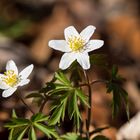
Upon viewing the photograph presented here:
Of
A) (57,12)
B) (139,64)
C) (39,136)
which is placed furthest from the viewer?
(57,12)

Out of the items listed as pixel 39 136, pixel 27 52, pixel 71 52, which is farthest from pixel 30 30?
pixel 71 52

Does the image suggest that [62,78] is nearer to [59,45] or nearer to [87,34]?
[59,45]

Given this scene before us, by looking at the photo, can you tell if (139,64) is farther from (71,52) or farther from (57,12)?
(71,52)

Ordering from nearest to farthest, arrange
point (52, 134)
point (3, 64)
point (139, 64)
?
point (52, 134)
point (3, 64)
point (139, 64)

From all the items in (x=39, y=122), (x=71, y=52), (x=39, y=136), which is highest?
(x=71, y=52)

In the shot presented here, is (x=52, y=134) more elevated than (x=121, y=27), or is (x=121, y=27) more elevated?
(x=121, y=27)

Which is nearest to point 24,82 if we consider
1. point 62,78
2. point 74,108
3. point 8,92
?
point 8,92

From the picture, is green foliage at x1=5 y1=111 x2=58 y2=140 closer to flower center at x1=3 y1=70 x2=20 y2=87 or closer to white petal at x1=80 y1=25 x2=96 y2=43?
flower center at x1=3 y1=70 x2=20 y2=87

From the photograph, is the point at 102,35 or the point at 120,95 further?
the point at 102,35
